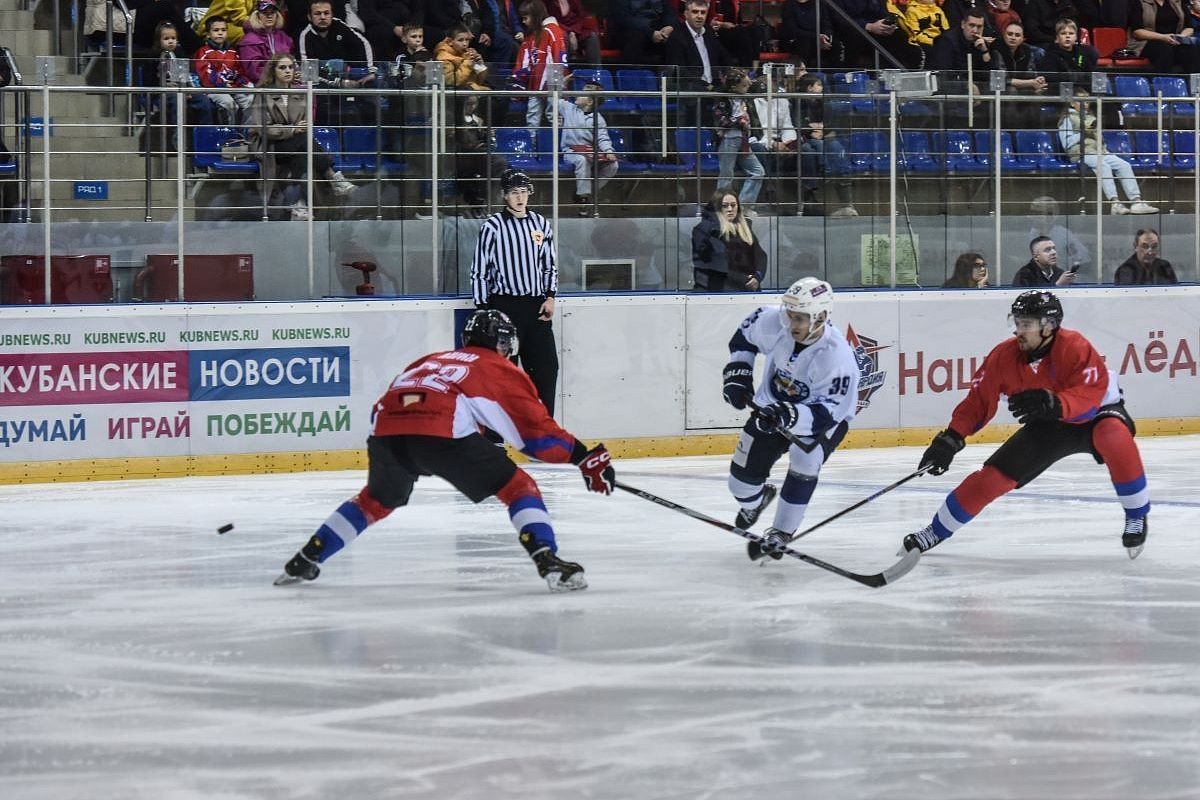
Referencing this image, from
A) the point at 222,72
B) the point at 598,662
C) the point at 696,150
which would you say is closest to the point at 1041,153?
the point at 696,150

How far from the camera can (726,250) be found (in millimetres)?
10242

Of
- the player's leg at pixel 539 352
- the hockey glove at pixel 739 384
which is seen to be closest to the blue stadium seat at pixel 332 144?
the player's leg at pixel 539 352

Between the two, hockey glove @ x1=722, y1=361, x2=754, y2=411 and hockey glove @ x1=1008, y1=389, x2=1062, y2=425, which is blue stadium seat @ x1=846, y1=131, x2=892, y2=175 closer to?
hockey glove @ x1=722, y1=361, x2=754, y2=411

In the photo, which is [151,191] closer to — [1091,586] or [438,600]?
[438,600]

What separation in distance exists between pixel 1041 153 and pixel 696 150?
221 cm

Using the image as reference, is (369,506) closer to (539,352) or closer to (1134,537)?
(1134,537)

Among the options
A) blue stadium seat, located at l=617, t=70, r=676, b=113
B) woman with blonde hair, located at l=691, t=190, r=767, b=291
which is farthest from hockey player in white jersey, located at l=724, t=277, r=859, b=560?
blue stadium seat, located at l=617, t=70, r=676, b=113

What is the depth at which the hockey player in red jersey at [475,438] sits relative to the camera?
5.63 meters

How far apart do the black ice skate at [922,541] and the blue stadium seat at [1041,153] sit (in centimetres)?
499

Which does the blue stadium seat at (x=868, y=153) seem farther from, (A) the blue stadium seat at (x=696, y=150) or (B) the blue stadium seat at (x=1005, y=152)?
(A) the blue stadium seat at (x=696, y=150)

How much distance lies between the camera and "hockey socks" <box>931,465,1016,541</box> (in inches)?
250

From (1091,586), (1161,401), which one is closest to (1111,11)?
(1161,401)

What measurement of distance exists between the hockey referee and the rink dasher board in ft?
1.23

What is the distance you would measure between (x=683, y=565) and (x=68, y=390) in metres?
3.78
